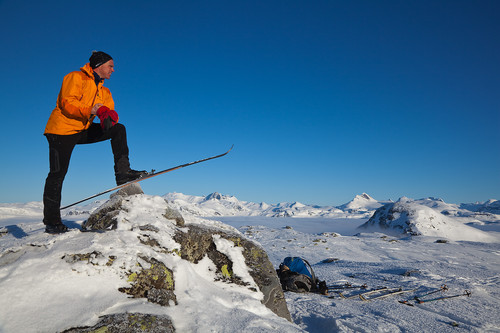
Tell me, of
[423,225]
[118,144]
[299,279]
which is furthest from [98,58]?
[423,225]

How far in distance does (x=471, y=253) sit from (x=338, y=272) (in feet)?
22.6

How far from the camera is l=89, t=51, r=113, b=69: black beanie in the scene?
3.87m

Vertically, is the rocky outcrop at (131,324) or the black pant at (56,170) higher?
the black pant at (56,170)

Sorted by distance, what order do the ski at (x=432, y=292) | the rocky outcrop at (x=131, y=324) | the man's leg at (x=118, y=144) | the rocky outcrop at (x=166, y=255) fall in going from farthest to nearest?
1. the ski at (x=432, y=292)
2. the man's leg at (x=118, y=144)
3. the rocky outcrop at (x=166, y=255)
4. the rocky outcrop at (x=131, y=324)

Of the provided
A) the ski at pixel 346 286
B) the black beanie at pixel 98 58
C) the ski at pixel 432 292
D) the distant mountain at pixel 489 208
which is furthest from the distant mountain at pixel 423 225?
the distant mountain at pixel 489 208

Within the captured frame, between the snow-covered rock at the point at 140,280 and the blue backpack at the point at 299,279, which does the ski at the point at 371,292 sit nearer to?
the blue backpack at the point at 299,279

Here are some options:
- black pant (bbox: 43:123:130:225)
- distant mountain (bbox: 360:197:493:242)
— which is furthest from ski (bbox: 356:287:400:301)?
distant mountain (bbox: 360:197:493:242)

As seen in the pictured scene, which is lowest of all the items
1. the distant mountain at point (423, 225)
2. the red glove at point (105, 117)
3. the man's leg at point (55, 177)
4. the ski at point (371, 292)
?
the ski at point (371, 292)

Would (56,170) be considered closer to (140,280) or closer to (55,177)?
(55,177)

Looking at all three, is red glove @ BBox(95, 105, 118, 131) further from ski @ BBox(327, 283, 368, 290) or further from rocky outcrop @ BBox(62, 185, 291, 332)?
ski @ BBox(327, 283, 368, 290)

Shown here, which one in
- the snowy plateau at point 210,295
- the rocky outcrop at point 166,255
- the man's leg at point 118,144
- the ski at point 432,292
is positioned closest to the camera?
the snowy plateau at point 210,295

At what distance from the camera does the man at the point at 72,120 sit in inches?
140

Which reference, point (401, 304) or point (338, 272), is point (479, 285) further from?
point (338, 272)

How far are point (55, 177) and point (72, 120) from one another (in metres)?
0.84
